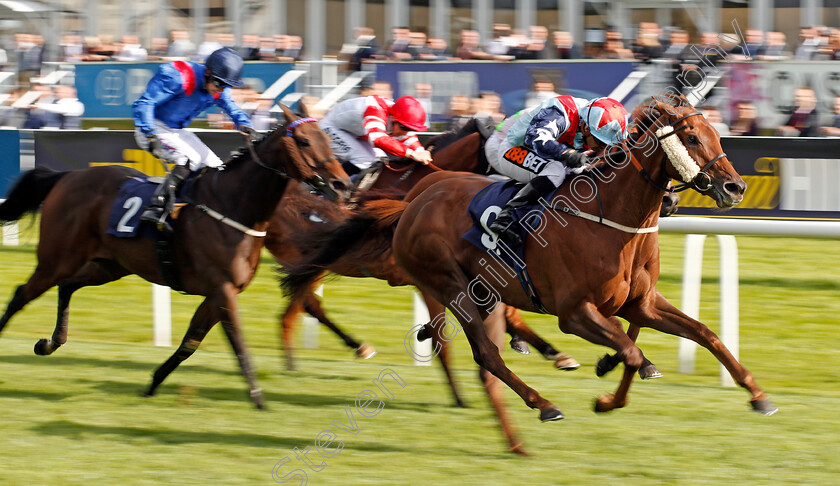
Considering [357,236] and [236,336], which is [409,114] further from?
[236,336]

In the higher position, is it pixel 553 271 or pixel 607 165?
pixel 607 165

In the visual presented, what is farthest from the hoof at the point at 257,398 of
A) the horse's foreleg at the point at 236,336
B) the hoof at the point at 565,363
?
the hoof at the point at 565,363

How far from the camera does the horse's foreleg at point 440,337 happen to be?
15.7 ft

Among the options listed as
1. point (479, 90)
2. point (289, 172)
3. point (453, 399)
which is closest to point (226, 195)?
point (289, 172)

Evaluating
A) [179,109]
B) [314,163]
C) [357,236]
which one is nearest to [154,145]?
[179,109]

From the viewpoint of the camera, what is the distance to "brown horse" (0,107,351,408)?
477 centimetres

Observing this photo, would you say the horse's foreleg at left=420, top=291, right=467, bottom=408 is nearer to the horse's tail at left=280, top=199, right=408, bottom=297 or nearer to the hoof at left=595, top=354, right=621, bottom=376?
the horse's tail at left=280, top=199, right=408, bottom=297

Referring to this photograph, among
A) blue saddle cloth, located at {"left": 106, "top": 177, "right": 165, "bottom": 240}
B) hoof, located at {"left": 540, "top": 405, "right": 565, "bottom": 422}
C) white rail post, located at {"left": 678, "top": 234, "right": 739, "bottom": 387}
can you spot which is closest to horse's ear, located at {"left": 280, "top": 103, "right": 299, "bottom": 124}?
blue saddle cloth, located at {"left": 106, "top": 177, "right": 165, "bottom": 240}

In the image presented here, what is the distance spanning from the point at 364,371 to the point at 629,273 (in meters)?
1.97

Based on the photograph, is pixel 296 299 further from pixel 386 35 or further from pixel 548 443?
pixel 386 35

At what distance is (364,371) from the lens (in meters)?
5.53

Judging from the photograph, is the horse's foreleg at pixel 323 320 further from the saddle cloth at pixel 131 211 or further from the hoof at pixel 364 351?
the saddle cloth at pixel 131 211

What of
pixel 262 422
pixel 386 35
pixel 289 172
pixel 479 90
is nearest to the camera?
pixel 262 422

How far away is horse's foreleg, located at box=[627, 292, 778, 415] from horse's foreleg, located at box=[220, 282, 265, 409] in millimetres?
1737
